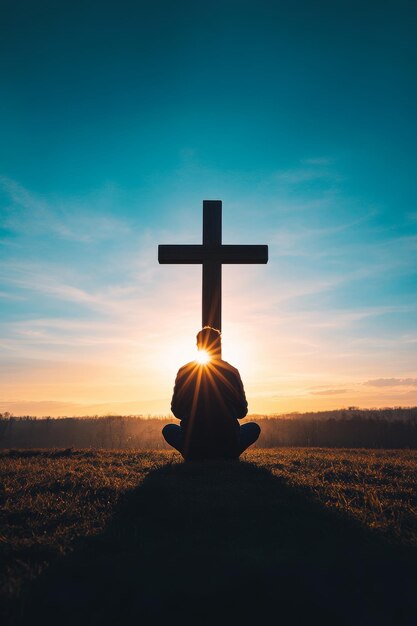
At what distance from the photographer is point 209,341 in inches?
299

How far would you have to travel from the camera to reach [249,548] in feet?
11.3

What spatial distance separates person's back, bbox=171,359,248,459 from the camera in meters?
6.99

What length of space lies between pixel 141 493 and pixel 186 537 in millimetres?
1399

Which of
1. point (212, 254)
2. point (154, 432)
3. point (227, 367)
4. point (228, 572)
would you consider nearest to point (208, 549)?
point (228, 572)

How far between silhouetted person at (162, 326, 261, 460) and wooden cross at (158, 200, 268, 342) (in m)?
2.03

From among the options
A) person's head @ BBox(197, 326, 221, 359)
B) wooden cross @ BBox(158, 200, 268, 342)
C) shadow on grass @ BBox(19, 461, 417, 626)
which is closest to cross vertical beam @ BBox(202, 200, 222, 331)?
wooden cross @ BBox(158, 200, 268, 342)

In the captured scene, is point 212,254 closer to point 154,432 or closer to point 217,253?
point 217,253

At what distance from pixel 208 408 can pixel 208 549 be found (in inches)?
142

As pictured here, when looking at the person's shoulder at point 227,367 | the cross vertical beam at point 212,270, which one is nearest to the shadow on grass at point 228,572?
the person's shoulder at point 227,367

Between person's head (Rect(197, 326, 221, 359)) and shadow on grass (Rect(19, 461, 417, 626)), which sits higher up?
person's head (Rect(197, 326, 221, 359))

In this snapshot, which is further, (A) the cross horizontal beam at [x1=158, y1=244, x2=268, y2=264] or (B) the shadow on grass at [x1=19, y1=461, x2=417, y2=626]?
(A) the cross horizontal beam at [x1=158, y1=244, x2=268, y2=264]

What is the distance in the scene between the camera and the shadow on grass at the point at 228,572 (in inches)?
101

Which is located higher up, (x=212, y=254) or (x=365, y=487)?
(x=212, y=254)

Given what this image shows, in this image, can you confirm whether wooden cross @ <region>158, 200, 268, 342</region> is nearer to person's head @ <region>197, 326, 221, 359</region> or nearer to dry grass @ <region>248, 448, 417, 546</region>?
person's head @ <region>197, 326, 221, 359</region>
